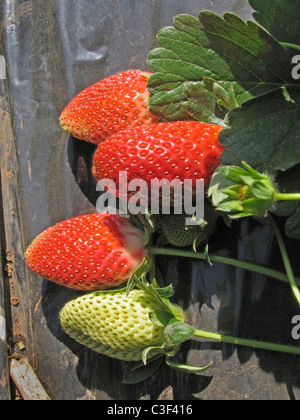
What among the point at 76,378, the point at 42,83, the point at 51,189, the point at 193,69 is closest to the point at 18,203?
the point at 51,189

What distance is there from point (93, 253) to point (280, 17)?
0.52 meters

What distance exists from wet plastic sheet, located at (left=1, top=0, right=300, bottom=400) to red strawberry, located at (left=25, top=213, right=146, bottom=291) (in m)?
0.10

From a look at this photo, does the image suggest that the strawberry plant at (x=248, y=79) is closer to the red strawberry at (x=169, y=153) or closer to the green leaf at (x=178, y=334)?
the red strawberry at (x=169, y=153)

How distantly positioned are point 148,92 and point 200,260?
35 cm

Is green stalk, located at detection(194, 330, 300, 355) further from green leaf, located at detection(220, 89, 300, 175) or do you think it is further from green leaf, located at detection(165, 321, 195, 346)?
green leaf, located at detection(220, 89, 300, 175)

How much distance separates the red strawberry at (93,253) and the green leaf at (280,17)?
1.40ft

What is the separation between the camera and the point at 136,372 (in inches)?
39.7

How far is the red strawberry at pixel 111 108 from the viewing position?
36.9 inches

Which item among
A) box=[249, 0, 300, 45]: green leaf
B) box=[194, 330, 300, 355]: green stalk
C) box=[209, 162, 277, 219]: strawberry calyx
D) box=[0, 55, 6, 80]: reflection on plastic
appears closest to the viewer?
box=[209, 162, 277, 219]: strawberry calyx

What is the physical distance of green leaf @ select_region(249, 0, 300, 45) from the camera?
784 mm

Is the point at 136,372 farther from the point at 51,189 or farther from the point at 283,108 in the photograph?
the point at 283,108

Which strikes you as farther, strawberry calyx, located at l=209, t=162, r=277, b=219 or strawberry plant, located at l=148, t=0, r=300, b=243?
strawberry plant, located at l=148, t=0, r=300, b=243

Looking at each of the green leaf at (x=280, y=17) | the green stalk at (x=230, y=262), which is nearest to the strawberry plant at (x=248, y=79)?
the green leaf at (x=280, y=17)

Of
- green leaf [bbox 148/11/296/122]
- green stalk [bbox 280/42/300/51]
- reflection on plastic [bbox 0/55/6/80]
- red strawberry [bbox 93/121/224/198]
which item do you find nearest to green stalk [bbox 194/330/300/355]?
red strawberry [bbox 93/121/224/198]
